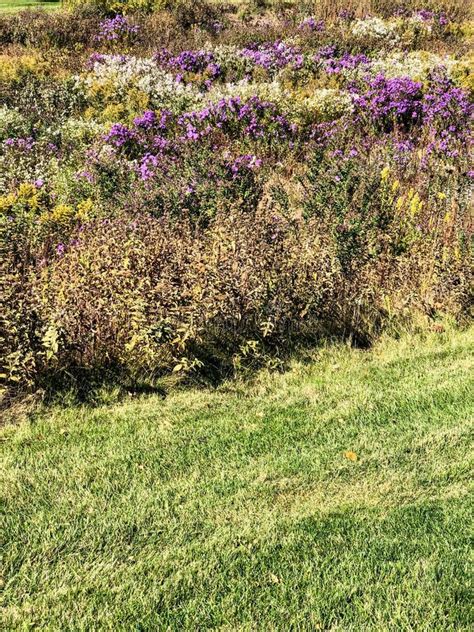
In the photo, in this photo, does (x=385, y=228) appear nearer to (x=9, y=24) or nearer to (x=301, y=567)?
(x=301, y=567)

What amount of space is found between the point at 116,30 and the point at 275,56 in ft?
13.3

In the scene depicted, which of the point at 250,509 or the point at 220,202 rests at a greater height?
the point at 220,202

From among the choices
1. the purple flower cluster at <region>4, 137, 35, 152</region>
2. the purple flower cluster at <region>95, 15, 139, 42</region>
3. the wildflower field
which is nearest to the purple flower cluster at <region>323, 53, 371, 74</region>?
the wildflower field

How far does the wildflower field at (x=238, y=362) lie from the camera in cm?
285

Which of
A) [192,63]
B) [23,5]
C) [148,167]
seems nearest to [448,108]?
[148,167]

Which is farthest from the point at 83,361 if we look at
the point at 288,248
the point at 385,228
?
the point at 385,228

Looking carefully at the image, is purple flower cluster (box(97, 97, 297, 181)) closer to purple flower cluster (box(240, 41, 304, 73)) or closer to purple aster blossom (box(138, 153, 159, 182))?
purple aster blossom (box(138, 153, 159, 182))

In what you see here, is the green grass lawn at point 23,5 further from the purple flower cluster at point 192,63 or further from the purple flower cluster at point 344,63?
the purple flower cluster at point 344,63

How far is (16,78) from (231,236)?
7.43 metres

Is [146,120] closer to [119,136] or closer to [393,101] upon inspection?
[119,136]

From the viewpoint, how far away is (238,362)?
15.6 ft

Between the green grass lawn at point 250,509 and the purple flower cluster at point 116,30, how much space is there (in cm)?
1082

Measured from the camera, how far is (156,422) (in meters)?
4.17

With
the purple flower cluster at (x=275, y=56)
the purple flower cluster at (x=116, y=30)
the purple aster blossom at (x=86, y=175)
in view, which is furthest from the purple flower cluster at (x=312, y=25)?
the purple aster blossom at (x=86, y=175)
